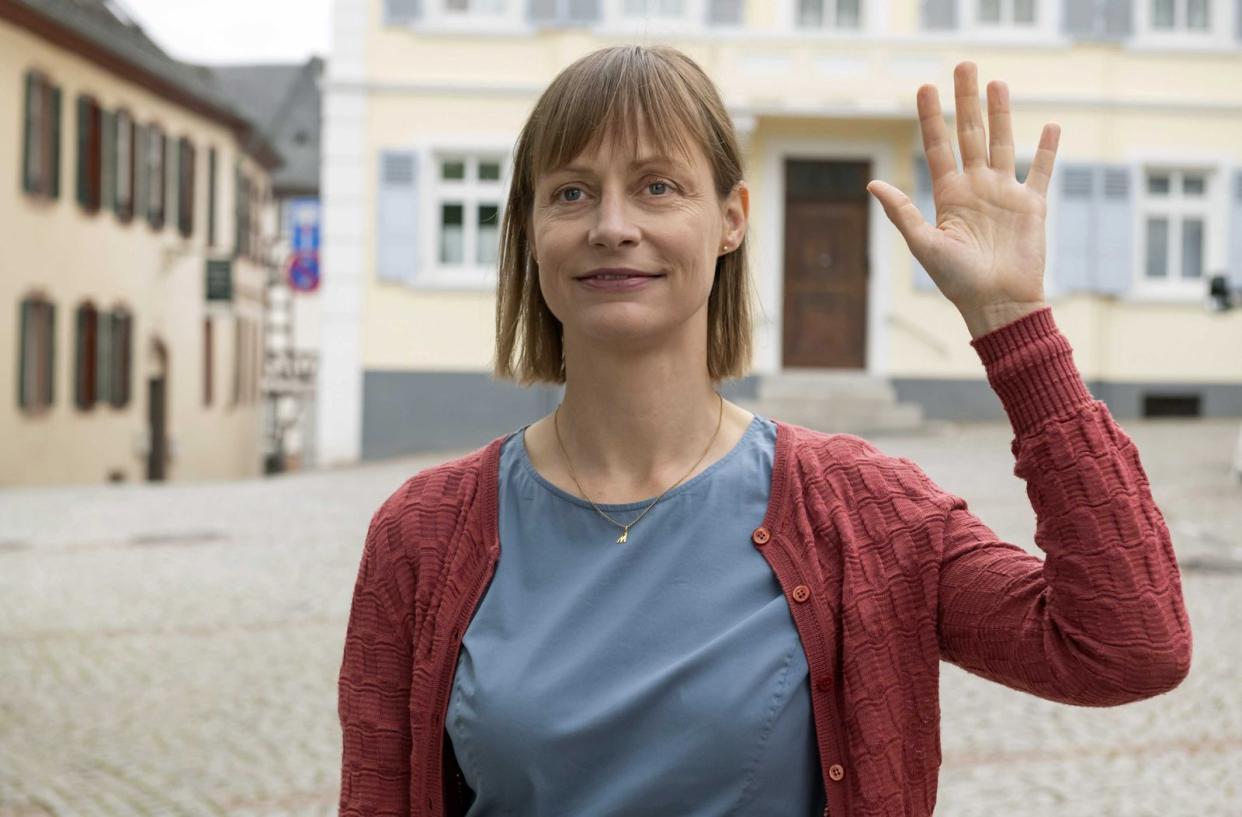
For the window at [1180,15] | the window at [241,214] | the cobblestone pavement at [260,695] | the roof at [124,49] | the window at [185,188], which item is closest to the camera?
the cobblestone pavement at [260,695]

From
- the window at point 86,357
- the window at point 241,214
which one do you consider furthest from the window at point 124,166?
the window at point 241,214

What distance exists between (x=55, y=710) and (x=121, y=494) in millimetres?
10502

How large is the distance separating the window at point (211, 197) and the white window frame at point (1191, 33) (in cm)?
1865

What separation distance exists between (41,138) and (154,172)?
534 centimetres

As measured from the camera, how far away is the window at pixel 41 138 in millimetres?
22531

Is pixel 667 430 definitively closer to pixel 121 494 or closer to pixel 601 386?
pixel 601 386

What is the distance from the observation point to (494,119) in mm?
19531

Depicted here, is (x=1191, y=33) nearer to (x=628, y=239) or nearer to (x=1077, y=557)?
(x=628, y=239)

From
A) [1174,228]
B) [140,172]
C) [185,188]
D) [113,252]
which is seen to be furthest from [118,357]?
[1174,228]

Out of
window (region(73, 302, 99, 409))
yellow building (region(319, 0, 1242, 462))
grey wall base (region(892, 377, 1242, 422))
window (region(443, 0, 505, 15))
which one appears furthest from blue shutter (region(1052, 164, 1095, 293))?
window (region(73, 302, 99, 409))

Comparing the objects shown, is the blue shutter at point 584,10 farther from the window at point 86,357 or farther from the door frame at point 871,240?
the window at point 86,357

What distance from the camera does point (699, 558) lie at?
1.91 m

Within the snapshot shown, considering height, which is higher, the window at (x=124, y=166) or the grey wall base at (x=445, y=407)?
the window at (x=124, y=166)

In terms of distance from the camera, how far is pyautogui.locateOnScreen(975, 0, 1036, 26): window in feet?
65.5
